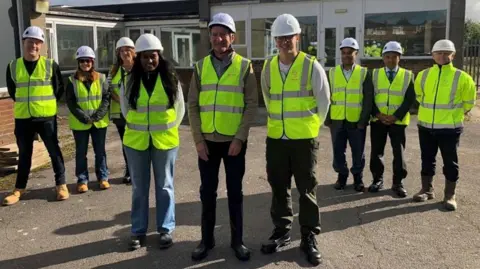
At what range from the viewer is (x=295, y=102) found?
4.23 metres

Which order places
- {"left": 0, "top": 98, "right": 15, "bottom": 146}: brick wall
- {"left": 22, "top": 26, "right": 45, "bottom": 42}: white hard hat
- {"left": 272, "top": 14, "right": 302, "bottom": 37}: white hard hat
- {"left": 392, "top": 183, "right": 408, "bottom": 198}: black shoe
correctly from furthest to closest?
{"left": 0, "top": 98, "right": 15, "bottom": 146}: brick wall, {"left": 392, "top": 183, "right": 408, "bottom": 198}: black shoe, {"left": 22, "top": 26, "right": 45, "bottom": 42}: white hard hat, {"left": 272, "top": 14, "right": 302, "bottom": 37}: white hard hat

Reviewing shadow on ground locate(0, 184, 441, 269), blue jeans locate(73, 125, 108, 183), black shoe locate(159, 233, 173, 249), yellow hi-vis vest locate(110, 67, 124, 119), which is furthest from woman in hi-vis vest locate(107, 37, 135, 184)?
black shoe locate(159, 233, 173, 249)

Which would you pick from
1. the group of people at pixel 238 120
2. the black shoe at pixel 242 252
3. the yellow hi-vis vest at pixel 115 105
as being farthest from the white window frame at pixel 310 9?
the black shoe at pixel 242 252

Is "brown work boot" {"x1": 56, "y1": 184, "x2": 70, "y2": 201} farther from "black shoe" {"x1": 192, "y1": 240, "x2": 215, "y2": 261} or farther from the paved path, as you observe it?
"black shoe" {"x1": 192, "y1": 240, "x2": 215, "y2": 261}

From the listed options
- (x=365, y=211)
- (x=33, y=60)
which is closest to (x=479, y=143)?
(x=365, y=211)

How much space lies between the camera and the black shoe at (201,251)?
4.30 meters

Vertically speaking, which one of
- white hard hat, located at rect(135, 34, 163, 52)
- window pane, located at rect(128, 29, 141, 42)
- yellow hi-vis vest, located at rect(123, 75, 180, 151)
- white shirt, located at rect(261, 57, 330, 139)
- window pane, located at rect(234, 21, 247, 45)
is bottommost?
yellow hi-vis vest, located at rect(123, 75, 180, 151)

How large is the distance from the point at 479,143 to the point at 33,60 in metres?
8.35

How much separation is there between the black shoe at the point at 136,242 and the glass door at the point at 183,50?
46.4 feet

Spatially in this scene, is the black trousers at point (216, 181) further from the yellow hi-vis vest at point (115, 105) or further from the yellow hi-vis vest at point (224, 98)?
the yellow hi-vis vest at point (115, 105)

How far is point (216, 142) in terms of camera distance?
167 inches

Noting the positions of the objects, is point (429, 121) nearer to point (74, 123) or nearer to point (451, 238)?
point (451, 238)

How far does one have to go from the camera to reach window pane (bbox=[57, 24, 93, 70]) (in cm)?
1791

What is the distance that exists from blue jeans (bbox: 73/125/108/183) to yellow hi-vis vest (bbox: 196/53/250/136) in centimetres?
287
